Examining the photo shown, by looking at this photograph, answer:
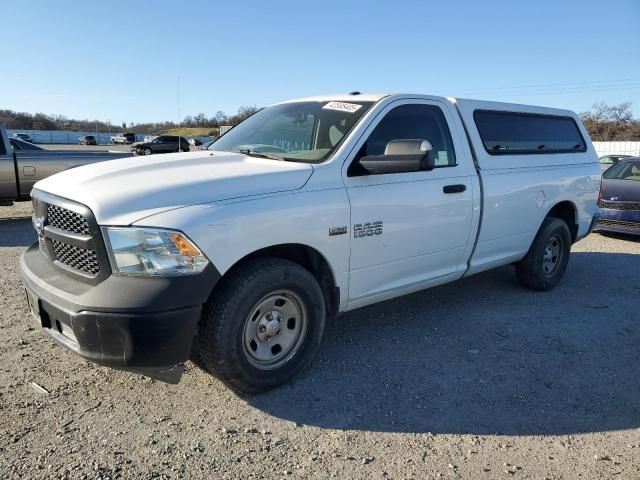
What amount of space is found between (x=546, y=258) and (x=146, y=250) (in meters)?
4.58

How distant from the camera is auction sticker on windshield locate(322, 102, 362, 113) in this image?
3.91 meters

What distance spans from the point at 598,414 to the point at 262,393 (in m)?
2.11

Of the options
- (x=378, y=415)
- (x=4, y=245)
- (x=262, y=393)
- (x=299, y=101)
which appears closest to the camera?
(x=378, y=415)

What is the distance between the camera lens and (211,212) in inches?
111

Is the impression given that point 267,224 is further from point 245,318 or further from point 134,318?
point 134,318

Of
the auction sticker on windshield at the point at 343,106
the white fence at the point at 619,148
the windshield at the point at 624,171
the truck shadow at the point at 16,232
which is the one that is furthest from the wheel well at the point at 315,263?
the white fence at the point at 619,148

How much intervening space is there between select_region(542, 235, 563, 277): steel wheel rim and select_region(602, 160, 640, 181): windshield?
557 cm

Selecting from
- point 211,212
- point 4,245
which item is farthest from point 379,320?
point 4,245

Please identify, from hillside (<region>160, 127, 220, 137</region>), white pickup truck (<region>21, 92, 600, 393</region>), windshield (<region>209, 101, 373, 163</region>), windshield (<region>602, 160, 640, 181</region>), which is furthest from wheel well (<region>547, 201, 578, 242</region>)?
hillside (<region>160, 127, 220, 137</region>)

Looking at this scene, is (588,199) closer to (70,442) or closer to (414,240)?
(414,240)

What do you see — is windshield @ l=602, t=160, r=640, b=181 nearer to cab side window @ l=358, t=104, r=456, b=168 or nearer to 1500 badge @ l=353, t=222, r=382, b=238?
cab side window @ l=358, t=104, r=456, b=168

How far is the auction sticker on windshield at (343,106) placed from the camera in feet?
12.8

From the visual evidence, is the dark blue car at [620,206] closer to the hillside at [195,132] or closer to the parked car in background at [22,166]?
the parked car in background at [22,166]

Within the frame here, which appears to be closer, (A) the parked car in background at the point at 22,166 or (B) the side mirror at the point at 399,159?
(B) the side mirror at the point at 399,159
